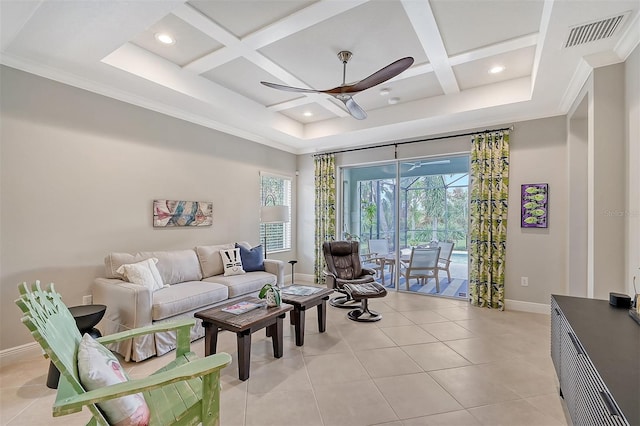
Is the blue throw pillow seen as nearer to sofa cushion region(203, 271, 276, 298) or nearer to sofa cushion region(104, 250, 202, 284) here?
sofa cushion region(203, 271, 276, 298)

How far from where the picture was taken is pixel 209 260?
4137 mm

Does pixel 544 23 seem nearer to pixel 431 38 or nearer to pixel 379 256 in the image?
pixel 431 38

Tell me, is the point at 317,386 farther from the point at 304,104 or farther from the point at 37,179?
the point at 304,104

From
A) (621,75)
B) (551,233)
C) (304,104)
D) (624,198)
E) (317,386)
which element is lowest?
(317,386)

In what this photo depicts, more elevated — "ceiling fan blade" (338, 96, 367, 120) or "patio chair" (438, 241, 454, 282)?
"ceiling fan blade" (338, 96, 367, 120)

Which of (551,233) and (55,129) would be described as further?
(551,233)

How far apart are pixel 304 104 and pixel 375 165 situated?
1.93 metres

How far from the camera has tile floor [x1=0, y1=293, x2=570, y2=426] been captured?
2021mm

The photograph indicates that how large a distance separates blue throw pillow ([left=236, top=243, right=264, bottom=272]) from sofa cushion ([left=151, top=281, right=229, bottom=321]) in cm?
81

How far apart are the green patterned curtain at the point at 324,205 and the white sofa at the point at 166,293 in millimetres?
1814

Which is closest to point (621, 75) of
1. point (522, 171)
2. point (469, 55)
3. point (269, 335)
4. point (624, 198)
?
point (624, 198)

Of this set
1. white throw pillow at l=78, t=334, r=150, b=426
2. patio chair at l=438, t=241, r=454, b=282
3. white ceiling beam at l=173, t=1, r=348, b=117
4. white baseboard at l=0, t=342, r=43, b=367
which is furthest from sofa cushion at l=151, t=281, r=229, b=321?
patio chair at l=438, t=241, r=454, b=282

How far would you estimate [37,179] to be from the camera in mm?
2865

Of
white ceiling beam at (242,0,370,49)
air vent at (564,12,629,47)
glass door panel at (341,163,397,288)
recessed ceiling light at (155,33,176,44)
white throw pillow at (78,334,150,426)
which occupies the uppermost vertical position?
recessed ceiling light at (155,33,176,44)
